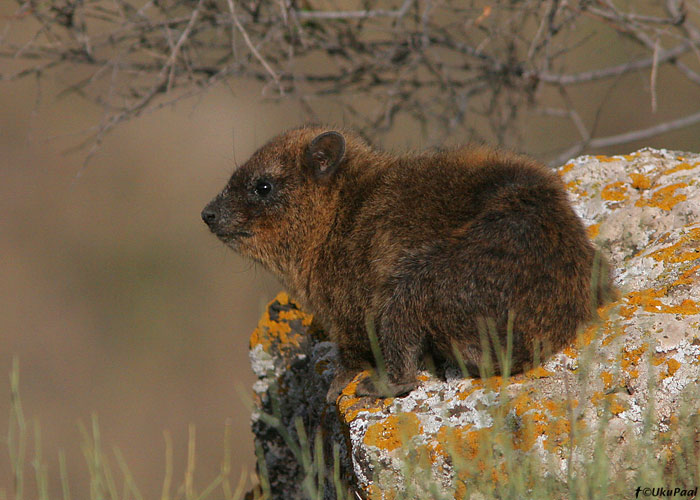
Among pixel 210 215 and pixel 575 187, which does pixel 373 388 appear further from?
pixel 575 187

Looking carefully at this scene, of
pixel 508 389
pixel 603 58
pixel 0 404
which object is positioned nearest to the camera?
pixel 508 389

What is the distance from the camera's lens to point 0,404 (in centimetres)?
1069

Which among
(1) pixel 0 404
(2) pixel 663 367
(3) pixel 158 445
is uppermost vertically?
(2) pixel 663 367

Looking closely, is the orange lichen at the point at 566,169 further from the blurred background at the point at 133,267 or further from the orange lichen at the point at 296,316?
the blurred background at the point at 133,267

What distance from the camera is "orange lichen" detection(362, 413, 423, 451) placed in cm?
344

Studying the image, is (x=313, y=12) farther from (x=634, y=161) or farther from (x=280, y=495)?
(x=280, y=495)

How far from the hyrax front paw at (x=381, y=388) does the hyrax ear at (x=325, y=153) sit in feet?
3.99

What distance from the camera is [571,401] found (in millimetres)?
3295

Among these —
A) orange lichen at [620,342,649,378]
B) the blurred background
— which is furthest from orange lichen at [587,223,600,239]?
the blurred background

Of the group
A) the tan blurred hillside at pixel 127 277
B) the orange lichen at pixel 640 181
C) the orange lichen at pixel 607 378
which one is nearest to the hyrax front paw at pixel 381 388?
the orange lichen at pixel 607 378

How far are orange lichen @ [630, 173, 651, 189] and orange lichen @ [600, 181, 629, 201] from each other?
6 cm

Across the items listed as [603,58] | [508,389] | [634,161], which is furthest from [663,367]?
[603,58]

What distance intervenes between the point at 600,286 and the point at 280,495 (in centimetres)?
225

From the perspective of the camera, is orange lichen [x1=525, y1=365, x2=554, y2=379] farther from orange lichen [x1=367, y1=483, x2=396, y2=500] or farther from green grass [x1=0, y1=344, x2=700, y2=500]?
orange lichen [x1=367, y1=483, x2=396, y2=500]
